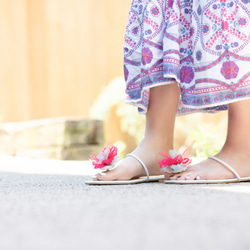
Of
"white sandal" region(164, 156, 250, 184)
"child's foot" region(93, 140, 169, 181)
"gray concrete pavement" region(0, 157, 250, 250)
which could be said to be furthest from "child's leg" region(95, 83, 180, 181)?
"gray concrete pavement" region(0, 157, 250, 250)

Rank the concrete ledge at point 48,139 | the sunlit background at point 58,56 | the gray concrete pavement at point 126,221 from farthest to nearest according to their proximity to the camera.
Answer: the sunlit background at point 58,56 < the concrete ledge at point 48,139 < the gray concrete pavement at point 126,221

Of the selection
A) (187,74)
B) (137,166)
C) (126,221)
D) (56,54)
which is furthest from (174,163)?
(56,54)

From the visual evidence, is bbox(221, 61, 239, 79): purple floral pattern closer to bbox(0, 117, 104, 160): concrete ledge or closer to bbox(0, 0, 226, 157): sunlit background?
bbox(0, 117, 104, 160): concrete ledge

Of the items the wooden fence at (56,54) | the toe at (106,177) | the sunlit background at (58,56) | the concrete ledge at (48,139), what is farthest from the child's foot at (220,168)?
the wooden fence at (56,54)

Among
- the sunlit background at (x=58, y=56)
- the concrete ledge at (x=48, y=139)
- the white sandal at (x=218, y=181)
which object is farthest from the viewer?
the sunlit background at (x=58, y=56)

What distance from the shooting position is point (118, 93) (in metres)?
5.06

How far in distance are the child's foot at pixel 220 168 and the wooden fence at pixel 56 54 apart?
4860 millimetres

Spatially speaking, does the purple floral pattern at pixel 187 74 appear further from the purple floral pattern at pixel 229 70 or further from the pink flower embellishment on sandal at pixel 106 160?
the pink flower embellishment on sandal at pixel 106 160

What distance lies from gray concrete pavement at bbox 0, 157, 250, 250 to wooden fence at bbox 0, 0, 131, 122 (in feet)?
16.9

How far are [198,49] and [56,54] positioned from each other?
17.7ft

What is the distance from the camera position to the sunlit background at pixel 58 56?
5883mm

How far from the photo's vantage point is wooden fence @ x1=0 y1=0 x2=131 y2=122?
593cm

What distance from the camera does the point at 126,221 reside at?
66 cm

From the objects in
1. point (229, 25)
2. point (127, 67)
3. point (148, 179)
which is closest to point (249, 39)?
point (229, 25)
